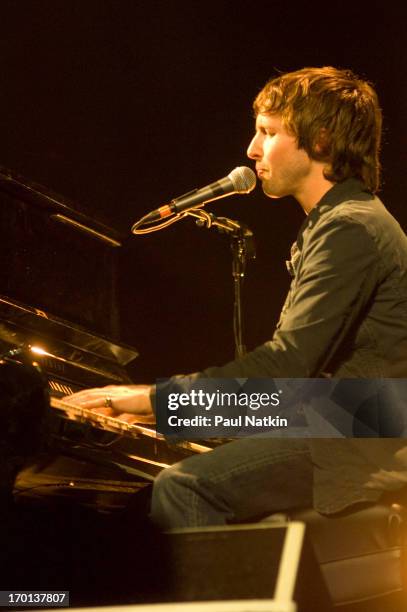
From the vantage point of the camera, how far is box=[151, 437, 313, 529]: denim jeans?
2117 millimetres

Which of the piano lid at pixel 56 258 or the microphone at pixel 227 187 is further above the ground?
the microphone at pixel 227 187

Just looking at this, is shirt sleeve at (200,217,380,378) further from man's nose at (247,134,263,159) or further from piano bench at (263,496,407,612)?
man's nose at (247,134,263,159)

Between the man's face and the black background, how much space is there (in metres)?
1.96

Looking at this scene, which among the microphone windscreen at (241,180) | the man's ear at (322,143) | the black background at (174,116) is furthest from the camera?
the black background at (174,116)

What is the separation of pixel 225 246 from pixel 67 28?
151cm

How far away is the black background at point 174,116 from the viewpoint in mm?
4531

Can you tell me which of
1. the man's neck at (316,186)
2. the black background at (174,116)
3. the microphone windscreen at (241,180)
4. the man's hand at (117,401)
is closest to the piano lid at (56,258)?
the microphone windscreen at (241,180)

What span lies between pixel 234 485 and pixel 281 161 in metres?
1.05

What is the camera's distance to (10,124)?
4359 millimetres

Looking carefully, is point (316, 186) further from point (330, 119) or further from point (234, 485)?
point (234, 485)

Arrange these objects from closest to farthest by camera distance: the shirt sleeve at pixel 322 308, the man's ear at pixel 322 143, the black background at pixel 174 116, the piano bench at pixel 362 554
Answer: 1. the piano bench at pixel 362 554
2. the shirt sleeve at pixel 322 308
3. the man's ear at pixel 322 143
4. the black background at pixel 174 116

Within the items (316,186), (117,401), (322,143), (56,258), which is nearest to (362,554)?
(117,401)

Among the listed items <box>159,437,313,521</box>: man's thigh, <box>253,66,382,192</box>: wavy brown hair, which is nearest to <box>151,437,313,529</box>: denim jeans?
<box>159,437,313,521</box>: man's thigh

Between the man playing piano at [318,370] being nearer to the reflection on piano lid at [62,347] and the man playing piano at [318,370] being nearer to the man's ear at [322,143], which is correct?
the man's ear at [322,143]
